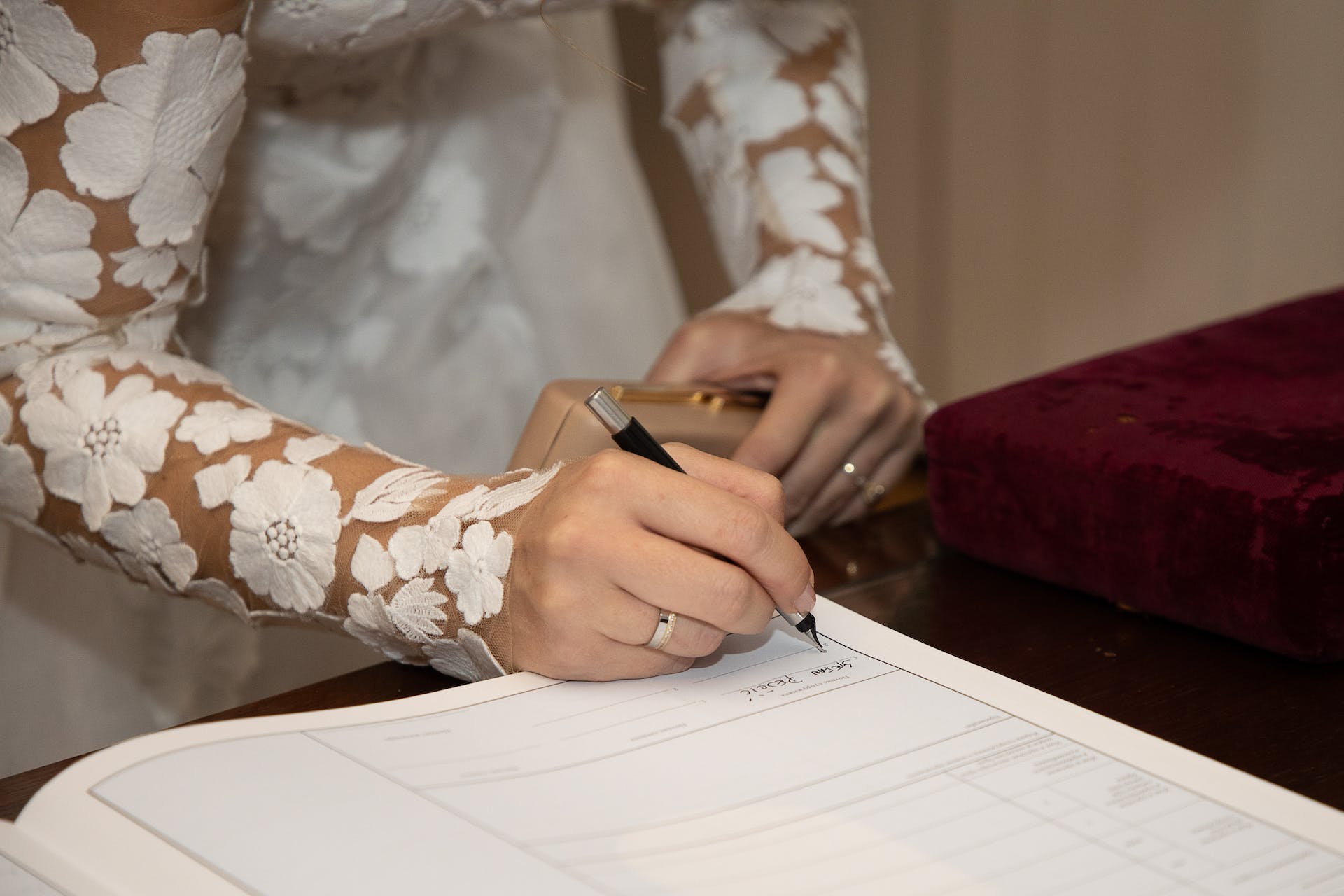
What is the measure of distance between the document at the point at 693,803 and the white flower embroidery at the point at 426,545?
0.24 feet

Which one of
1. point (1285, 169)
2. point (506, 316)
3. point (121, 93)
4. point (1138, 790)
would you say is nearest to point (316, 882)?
point (1138, 790)

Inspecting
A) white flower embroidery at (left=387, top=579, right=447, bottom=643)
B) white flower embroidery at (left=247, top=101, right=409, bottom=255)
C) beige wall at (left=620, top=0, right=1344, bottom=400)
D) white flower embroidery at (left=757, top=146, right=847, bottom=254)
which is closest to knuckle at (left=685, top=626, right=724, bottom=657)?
white flower embroidery at (left=387, top=579, right=447, bottom=643)

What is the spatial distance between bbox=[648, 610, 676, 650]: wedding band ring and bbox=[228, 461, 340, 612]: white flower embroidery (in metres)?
0.16

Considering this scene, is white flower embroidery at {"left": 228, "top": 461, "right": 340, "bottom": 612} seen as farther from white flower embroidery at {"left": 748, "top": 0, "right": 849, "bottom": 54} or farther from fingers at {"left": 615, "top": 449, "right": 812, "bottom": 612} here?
white flower embroidery at {"left": 748, "top": 0, "right": 849, "bottom": 54}

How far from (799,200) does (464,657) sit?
48 centimetres

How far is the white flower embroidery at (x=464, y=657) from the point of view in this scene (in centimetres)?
48

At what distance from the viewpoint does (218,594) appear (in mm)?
579

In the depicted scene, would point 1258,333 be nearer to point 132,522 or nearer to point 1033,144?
point 132,522

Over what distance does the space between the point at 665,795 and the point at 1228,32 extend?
1.49 meters

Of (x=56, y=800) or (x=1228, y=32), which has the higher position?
(x=1228, y=32)

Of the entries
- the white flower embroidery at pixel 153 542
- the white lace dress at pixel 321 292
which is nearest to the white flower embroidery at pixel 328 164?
the white lace dress at pixel 321 292

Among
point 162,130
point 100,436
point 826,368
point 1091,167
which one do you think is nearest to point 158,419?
point 100,436

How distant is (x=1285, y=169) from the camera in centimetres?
150

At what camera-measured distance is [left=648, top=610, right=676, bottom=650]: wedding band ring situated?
44cm
